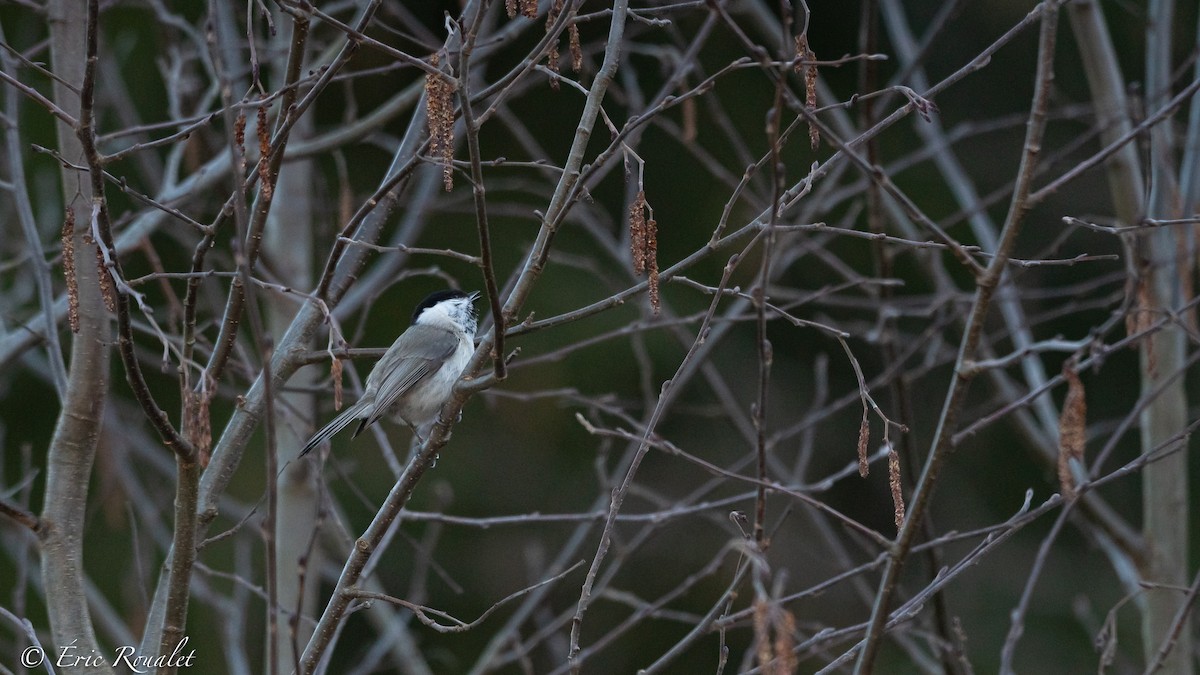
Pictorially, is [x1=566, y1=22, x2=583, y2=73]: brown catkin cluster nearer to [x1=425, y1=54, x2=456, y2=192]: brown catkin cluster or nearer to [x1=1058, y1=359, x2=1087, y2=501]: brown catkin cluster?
[x1=425, y1=54, x2=456, y2=192]: brown catkin cluster

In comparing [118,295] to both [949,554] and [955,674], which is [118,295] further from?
[949,554]

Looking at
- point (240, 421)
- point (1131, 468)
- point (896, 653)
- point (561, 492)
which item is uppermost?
point (240, 421)

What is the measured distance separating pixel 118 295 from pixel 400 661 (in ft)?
9.58

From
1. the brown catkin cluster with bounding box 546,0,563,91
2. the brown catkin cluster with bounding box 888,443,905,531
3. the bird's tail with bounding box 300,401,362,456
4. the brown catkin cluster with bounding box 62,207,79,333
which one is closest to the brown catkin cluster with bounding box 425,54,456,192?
the brown catkin cluster with bounding box 546,0,563,91

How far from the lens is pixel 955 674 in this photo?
3.01 m

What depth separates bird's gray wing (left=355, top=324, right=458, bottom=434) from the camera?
12.5 ft

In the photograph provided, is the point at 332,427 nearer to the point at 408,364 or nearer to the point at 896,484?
the point at 408,364

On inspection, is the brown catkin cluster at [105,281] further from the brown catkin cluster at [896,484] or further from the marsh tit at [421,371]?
the marsh tit at [421,371]

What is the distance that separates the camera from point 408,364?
3951mm

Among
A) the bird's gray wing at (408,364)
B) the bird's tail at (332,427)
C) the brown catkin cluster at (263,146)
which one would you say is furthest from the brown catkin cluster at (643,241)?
the bird's gray wing at (408,364)

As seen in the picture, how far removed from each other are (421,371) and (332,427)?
2.16 feet

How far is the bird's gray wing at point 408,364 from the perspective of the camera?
3.81 meters

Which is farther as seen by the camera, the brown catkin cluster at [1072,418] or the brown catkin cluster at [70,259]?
the brown catkin cluster at [70,259]

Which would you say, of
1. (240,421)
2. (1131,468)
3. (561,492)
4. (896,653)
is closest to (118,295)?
(240,421)
